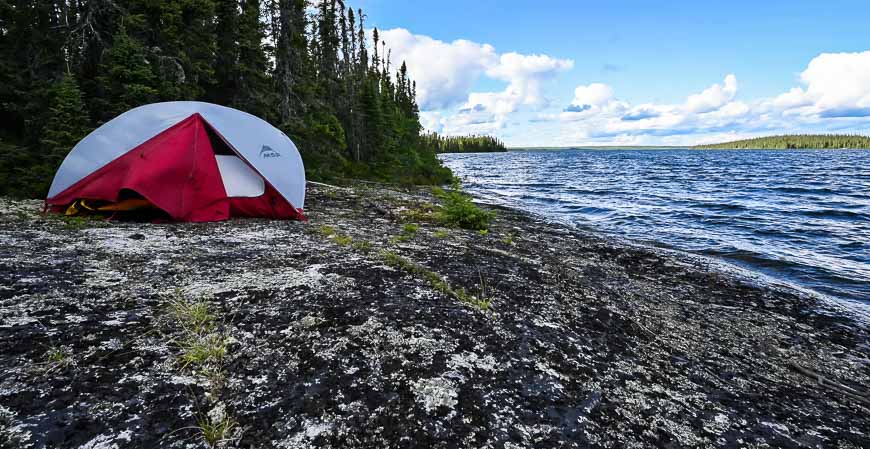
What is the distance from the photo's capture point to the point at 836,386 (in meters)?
3.87

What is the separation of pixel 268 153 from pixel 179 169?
163 cm

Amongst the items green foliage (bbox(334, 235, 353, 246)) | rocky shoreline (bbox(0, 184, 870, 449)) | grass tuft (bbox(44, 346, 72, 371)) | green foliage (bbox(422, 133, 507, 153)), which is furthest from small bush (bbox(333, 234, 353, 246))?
green foliage (bbox(422, 133, 507, 153))

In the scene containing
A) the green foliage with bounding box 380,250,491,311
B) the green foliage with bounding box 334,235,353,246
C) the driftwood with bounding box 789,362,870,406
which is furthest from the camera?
the green foliage with bounding box 334,235,353,246

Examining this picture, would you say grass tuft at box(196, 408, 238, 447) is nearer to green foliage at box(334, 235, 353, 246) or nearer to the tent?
green foliage at box(334, 235, 353, 246)

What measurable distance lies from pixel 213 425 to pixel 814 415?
426 centimetres

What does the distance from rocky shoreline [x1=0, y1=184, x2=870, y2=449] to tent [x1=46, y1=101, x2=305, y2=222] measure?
122cm

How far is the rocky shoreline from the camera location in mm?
2205

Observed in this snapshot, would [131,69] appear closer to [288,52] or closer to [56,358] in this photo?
[288,52]

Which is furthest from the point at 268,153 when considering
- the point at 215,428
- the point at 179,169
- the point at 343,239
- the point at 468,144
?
the point at 468,144

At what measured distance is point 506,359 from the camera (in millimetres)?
3066

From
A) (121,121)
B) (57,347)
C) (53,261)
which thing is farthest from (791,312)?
(121,121)

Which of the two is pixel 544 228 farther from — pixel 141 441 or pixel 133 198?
pixel 141 441

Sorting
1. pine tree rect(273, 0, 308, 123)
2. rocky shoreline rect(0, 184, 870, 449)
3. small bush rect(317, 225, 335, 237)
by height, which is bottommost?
rocky shoreline rect(0, 184, 870, 449)

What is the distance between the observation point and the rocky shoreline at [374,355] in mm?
2205
